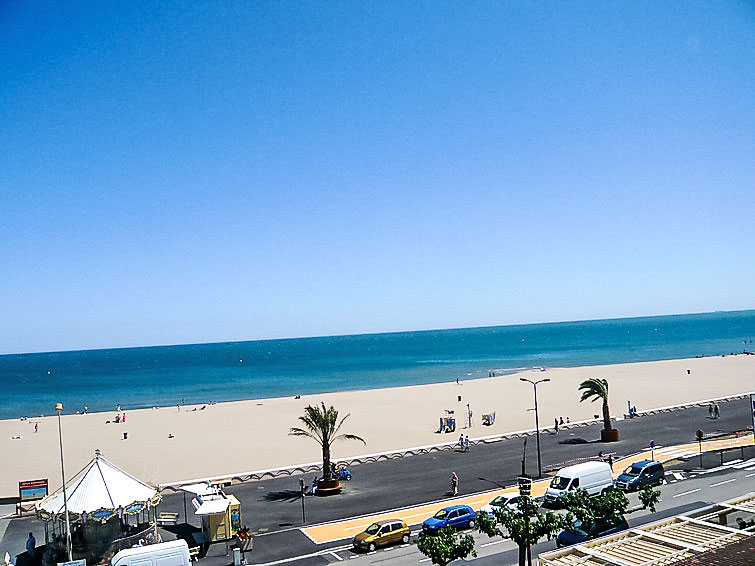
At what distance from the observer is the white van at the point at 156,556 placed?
2145cm

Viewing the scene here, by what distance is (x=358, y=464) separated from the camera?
4209 cm

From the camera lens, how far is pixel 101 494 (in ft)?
85.1

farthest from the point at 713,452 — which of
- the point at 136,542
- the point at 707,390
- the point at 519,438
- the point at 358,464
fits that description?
the point at 707,390

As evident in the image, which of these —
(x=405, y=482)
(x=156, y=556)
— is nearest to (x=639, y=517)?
(x=405, y=482)

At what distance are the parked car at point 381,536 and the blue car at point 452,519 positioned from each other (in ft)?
3.49

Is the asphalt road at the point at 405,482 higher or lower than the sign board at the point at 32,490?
lower

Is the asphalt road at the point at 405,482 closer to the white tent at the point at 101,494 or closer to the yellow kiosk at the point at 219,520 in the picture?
the yellow kiosk at the point at 219,520

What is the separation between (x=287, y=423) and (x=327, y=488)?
30666mm

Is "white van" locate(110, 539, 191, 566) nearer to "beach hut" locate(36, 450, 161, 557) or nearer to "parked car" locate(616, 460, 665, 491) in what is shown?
"beach hut" locate(36, 450, 161, 557)

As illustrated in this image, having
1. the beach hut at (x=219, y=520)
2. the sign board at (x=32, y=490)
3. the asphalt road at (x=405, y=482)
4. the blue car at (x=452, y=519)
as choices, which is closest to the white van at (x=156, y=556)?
the asphalt road at (x=405, y=482)

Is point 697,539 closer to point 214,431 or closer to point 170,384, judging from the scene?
point 214,431

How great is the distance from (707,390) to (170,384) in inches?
3991

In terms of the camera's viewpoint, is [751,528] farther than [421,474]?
No

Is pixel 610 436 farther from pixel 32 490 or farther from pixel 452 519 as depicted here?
pixel 32 490
